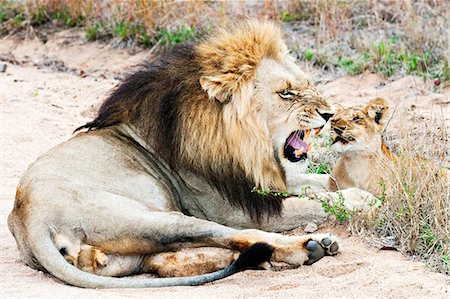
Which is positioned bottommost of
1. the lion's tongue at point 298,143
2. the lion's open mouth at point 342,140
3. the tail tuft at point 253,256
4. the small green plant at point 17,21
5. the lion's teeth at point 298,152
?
the small green plant at point 17,21

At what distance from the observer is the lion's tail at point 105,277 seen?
15.5ft

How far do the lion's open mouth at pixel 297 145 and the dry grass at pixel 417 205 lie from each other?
1.40 ft

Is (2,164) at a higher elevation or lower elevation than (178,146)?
lower

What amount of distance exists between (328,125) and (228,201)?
82 centimetres

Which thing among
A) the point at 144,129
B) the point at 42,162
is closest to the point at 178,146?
the point at 144,129

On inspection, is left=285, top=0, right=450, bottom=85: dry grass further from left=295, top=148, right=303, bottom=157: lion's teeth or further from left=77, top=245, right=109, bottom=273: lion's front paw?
left=77, top=245, right=109, bottom=273: lion's front paw

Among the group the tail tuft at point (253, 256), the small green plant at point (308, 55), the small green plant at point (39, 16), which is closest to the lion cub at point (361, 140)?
the tail tuft at point (253, 256)

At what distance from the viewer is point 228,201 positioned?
550 centimetres

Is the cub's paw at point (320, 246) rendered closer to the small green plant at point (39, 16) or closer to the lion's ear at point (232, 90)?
the lion's ear at point (232, 90)

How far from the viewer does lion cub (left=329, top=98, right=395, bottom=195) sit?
6.00 meters

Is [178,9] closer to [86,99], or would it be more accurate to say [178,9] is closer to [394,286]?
[86,99]

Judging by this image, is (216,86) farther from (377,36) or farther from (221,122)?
(377,36)

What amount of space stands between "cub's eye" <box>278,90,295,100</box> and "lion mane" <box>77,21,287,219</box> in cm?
16

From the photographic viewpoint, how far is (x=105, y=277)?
4766mm
